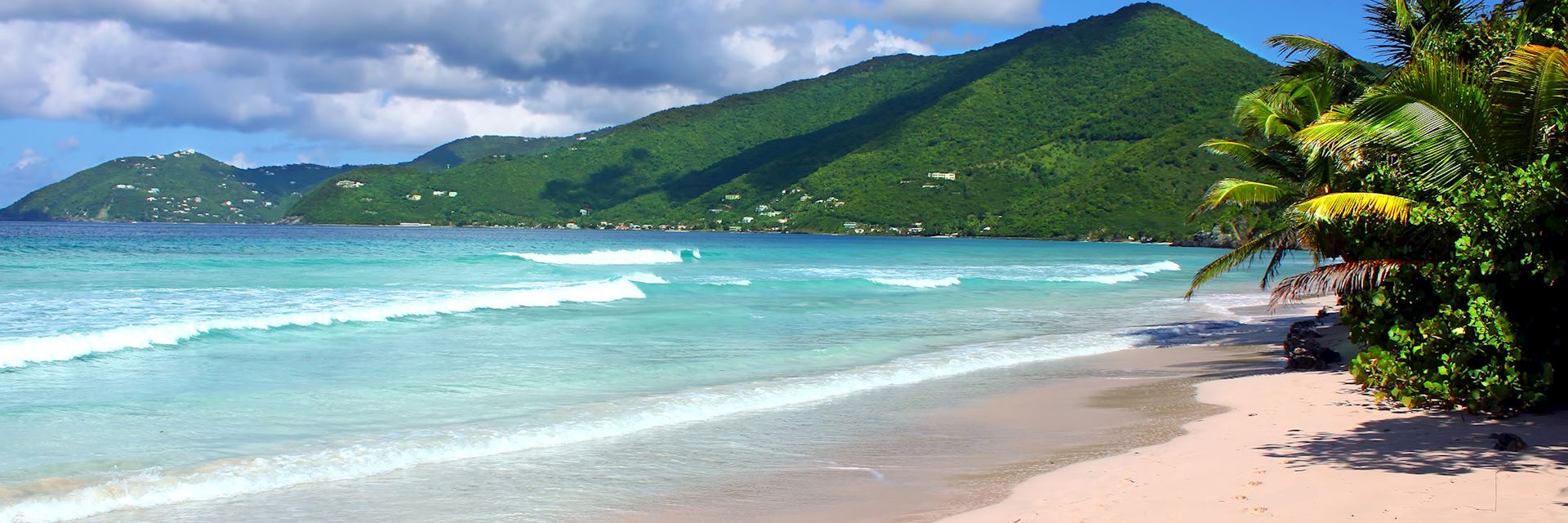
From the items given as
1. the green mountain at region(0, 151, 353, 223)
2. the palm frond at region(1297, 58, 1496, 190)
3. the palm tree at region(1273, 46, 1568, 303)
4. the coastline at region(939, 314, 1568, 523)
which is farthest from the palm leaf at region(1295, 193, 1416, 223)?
the green mountain at region(0, 151, 353, 223)

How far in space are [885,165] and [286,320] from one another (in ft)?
369

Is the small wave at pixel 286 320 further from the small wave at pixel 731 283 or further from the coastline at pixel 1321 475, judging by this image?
the coastline at pixel 1321 475

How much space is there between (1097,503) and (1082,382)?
19.1 ft

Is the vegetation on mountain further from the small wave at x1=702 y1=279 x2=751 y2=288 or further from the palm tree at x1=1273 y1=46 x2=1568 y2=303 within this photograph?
the small wave at x1=702 y1=279 x2=751 y2=288

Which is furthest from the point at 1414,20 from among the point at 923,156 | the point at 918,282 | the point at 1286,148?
the point at 923,156

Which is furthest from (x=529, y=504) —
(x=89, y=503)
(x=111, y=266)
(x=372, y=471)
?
(x=111, y=266)

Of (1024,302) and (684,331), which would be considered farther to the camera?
(1024,302)

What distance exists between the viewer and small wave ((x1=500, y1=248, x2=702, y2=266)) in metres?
42.0

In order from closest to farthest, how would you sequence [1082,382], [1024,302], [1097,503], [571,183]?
[1097,503] → [1082,382] → [1024,302] → [571,183]

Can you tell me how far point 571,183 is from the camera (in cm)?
14812

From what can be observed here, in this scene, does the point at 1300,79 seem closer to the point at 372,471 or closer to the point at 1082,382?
the point at 1082,382

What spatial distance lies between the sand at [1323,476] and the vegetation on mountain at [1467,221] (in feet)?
1.22

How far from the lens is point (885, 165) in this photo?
126m

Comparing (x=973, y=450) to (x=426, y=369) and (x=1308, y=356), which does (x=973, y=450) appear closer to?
(x=1308, y=356)
